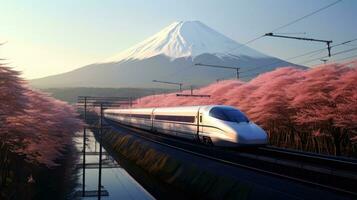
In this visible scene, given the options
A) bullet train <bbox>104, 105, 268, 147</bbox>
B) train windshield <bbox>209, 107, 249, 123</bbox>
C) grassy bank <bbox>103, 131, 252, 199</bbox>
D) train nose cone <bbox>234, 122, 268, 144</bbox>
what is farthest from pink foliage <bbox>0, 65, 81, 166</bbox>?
train nose cone <bbox>234, 122, 268, 144</bbox>

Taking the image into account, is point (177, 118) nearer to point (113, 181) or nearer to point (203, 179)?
point (113, 181)

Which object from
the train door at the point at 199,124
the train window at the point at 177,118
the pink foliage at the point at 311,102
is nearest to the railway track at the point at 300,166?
the train door at the point at 199,124

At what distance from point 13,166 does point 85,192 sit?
203 inches

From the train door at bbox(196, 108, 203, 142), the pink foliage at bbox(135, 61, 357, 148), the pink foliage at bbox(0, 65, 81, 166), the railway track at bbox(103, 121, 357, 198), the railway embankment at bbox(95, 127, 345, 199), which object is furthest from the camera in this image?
the train door at bbox(196, 108, 203, 142)

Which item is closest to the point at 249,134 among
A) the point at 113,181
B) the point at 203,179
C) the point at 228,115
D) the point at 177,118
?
the point at 228,115

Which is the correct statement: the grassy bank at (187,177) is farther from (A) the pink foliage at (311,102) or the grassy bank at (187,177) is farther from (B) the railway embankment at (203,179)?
(A) the pink foliage at (311,102)

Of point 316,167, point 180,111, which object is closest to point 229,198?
point 316,167

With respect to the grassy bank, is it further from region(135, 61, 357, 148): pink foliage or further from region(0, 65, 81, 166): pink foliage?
region(135, 61, 357, 148): pink foliage

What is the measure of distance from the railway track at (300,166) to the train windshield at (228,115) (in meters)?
1.92

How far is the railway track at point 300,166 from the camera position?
18.1 metres

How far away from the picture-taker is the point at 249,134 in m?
28.2

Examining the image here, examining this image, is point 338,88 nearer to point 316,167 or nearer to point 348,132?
point 348,132

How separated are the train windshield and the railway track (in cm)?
192

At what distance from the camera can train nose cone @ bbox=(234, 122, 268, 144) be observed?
27.9m
